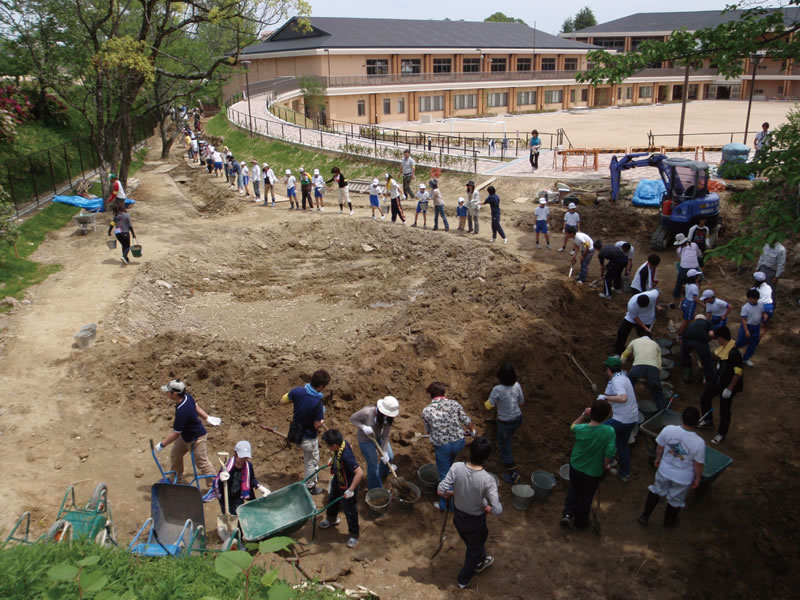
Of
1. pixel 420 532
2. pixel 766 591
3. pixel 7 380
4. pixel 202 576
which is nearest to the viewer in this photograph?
pixel 202 576

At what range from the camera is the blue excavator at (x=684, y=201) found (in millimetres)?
15359

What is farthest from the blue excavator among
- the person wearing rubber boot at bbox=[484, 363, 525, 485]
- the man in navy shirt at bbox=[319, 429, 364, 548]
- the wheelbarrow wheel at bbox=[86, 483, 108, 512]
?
the wheelbarrow wheel at bbox=[86, 483, 108, 512]

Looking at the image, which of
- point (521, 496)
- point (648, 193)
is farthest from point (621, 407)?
point (648, 193)

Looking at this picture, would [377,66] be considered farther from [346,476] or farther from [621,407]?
[346,476]

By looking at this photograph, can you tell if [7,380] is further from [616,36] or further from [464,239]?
[616,36]

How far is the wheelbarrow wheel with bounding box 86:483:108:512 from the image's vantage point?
6.27 meters

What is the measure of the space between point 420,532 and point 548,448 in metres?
2.50

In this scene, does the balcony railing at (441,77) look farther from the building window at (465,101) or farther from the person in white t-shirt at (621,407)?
the person in white t-shirt at (621,407)

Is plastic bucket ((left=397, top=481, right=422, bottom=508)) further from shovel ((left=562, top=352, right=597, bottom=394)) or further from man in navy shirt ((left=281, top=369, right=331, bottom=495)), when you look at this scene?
shovel ((left=562, top=352, right=597, bottom=394))

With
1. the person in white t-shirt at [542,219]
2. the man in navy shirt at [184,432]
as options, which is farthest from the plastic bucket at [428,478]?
the person in white t-shirt at [542,219]

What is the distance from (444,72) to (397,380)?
51.6 m

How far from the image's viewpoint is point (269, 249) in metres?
19.0

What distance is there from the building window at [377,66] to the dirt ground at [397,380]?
3758cm

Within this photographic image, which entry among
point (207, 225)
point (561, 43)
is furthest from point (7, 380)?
point (561, 43)
